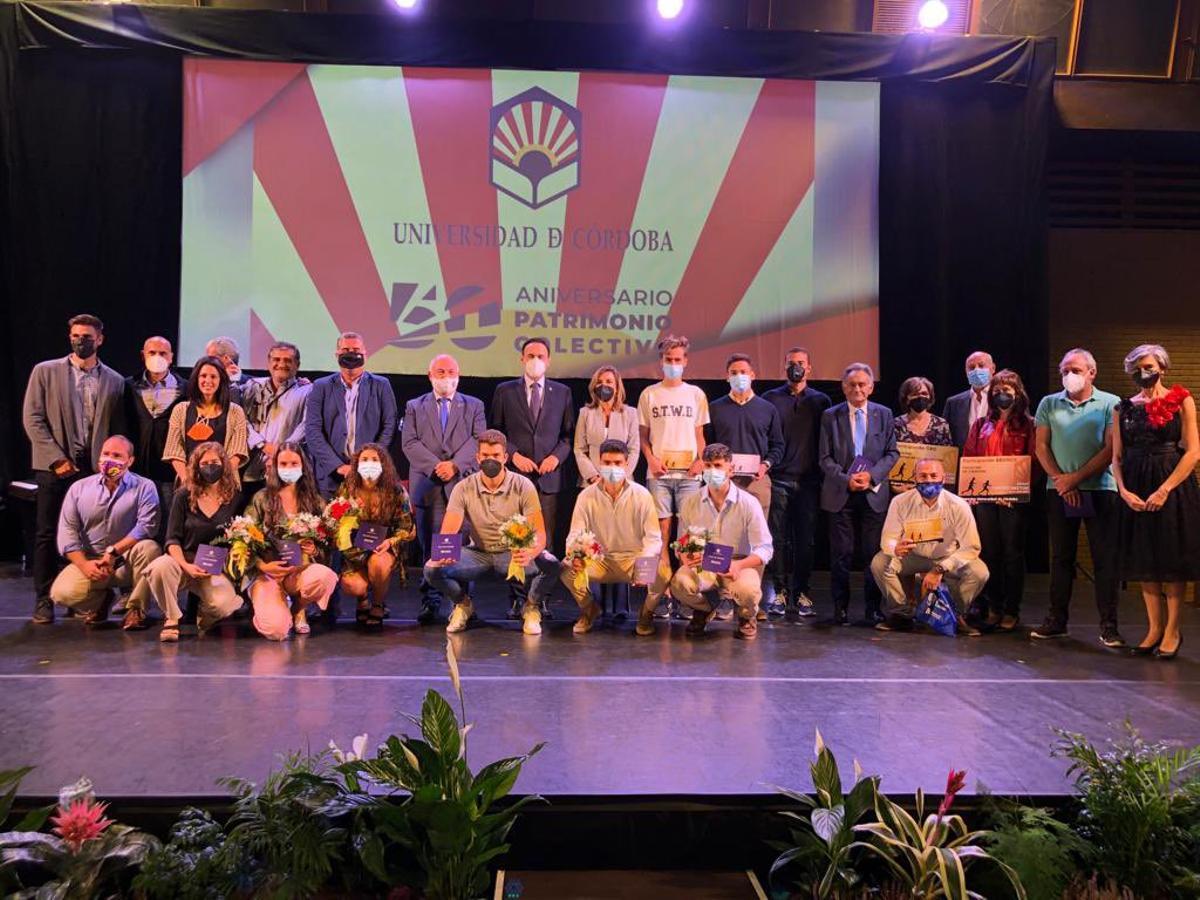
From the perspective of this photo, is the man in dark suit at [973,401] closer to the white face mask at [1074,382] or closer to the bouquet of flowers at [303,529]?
the white face mask at [1074,382]

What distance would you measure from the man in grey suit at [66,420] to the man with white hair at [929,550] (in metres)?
4.37

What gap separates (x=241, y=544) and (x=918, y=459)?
362 cm

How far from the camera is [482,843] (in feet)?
7.47

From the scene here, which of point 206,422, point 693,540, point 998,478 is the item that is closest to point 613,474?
point 693,540

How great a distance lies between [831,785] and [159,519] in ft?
13.3

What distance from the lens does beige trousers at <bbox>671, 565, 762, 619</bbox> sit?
4957 mm

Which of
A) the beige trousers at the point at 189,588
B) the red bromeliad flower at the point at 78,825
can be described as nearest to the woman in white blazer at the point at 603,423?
the beige trousers at the point at 189,588

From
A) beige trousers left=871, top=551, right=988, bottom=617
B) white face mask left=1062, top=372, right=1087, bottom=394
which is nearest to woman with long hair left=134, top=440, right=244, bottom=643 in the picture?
beige trousers left=871, top=551, right=988, bottom=617

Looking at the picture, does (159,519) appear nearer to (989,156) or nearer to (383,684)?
(383,684)

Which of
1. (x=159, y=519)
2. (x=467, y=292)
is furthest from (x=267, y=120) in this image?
(x=159, y=519)

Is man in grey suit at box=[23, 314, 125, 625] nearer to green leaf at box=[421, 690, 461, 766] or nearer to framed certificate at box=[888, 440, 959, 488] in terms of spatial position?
green leaf at box=[421, 690, 461, 766]

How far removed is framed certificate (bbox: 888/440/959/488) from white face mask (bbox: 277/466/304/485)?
3.28 m

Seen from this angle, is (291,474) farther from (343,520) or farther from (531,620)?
(531,620)

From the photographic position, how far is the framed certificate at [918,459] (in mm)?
5383
